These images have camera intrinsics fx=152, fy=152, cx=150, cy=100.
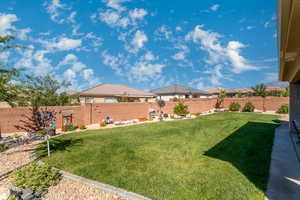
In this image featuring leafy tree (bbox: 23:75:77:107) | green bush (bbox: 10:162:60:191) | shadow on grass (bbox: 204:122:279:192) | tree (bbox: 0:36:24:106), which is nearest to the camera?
green bush (bbox: 10:162:60:191)

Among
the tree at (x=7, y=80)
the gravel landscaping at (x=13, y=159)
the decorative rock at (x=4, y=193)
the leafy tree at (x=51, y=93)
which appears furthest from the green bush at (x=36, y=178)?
the leafy tree at (x=51, y=93)

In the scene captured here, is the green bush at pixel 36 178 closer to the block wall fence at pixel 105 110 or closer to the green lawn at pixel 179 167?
the green lawn at pixel 179 167

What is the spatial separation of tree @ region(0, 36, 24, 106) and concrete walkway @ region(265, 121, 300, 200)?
8614 mm

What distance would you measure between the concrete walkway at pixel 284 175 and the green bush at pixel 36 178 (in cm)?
568

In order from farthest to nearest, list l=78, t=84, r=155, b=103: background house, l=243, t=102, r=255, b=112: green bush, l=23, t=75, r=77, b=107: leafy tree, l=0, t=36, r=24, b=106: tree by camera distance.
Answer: l=78, t=84, r=155, b=103: background house → l=243, t=102, r=255, b=112: green bush → l=23, t=75, r=77, b=107: leafy tree → l=0, t=36, r=24, b=106: tree

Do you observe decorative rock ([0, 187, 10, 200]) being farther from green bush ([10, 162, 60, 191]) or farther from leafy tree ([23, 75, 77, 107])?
leafy tree ([23, 75, 77, 107])

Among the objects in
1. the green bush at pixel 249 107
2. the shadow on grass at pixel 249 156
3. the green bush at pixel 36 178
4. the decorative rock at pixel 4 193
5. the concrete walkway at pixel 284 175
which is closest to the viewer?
→ the concrete walkway at pixel 284 175

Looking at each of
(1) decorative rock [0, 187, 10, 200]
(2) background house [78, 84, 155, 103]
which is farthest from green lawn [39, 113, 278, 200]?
(2) background house [78, 84, 155, 103]

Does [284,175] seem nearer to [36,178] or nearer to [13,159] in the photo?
[36,178]

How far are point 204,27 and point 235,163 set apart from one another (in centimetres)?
4078

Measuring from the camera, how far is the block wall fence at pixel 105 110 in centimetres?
1282

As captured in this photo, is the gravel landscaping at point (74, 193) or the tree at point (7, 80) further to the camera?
the tree at point (7, 80)

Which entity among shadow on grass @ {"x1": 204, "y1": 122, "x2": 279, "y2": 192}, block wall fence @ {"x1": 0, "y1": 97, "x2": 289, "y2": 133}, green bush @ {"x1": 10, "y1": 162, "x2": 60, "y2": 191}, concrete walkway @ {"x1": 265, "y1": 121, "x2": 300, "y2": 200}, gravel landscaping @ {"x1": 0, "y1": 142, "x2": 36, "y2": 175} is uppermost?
block wall fence @ {"x1": 0, "y1": 97, "x2": 289, "y2": 133}

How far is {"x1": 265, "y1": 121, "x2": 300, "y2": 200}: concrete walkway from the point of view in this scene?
349 cm
